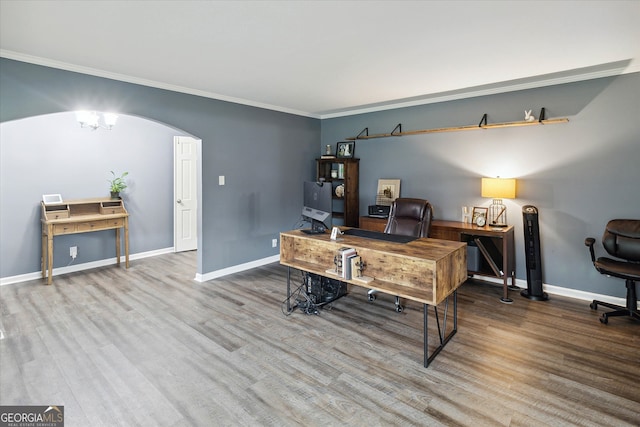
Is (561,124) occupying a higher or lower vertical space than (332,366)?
higher

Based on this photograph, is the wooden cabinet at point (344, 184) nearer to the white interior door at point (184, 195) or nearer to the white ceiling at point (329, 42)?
the white ceiling at point (329, 42)

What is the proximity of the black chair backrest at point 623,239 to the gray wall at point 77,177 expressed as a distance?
6.14 m

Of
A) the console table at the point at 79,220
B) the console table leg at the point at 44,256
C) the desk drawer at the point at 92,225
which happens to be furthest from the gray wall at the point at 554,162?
the console table leg at the point at 44,256

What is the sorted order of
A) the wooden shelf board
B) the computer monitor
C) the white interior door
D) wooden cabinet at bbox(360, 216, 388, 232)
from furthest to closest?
the white interior door → wooden cabinet at bbox(360, 216, 388, 232) → the wooden shelf board → the computer monitor

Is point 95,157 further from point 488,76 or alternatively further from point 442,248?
point 488,76

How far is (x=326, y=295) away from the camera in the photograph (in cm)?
368

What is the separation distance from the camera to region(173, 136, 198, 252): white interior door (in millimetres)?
5832

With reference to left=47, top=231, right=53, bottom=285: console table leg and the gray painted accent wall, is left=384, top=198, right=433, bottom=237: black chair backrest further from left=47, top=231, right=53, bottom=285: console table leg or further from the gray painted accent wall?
left=47, top=231, right=53, bottom=285: console table leg

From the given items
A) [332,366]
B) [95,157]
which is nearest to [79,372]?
[332,366]

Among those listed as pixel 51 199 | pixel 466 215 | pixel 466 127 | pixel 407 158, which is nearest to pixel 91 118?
pixel 51 199

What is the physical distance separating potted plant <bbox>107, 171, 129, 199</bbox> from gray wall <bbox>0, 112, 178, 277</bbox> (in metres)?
0.07

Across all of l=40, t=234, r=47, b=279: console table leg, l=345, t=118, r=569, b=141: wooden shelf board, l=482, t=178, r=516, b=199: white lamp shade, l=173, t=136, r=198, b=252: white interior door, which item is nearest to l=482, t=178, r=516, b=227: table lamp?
l=482, t=178, r=516, b=199: white lamp shade

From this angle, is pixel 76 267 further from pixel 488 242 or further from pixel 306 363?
pixel 488 242

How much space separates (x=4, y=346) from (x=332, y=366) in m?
2.63
